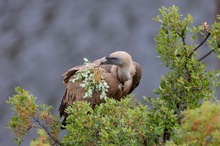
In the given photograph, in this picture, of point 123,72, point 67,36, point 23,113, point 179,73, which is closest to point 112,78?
point 123,72

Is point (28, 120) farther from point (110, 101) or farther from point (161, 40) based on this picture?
point (161, 40)

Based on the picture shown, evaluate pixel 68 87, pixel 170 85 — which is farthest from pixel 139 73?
pixel 170 85

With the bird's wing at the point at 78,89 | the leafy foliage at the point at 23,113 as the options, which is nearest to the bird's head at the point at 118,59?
the bird's wing at the point at 78,89

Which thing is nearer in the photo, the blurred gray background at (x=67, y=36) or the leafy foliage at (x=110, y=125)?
the leafy foliage at (x=110, y=125)

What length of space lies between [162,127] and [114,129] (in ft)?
1.00

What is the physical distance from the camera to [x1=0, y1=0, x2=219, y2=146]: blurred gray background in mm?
11250

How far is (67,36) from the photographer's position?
39.8ft

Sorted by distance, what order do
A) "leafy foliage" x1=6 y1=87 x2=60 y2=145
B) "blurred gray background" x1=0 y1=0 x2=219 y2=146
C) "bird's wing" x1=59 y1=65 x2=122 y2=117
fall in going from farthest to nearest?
1. "blurred gray background" x1=0 y1=0 x2=219 y2=146
2. "bird's wing" x1=59 y1=65 x2=122 y2=117
3. "leafy foliage" x1=6 y1=87 x2=60 y2=145

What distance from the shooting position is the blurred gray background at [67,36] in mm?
11250

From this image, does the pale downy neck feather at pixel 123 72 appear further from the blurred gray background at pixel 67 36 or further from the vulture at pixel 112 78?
the blurred gray background at pixel 67 36

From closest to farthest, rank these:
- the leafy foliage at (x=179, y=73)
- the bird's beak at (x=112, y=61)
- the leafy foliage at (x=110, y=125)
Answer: the leafy foliage at (x=110, y=125)
the leafy foliage at (x=179, y=73)
the bird's beak at (x=112, y=61)

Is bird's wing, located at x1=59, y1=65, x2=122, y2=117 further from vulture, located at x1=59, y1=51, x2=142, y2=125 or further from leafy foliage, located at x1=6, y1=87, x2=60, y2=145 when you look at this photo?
leafy foliage, located at x1=6, y1=87, x2=60, y2=145

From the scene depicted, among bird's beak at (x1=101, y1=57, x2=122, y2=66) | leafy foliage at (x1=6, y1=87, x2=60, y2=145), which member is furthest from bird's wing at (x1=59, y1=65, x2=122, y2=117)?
leafy foliage at (x1=6, y1=87, x2=60, y2=145)

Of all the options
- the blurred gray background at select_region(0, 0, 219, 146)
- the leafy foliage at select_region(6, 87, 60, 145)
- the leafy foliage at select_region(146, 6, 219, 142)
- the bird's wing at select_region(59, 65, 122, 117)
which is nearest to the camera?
the leafy foliage at select_region(146, 6, 219, 142)
